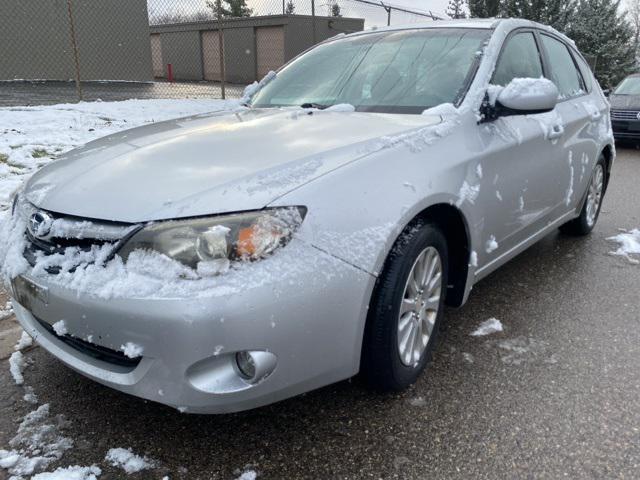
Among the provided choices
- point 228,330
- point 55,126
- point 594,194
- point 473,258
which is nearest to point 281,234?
point 228,330

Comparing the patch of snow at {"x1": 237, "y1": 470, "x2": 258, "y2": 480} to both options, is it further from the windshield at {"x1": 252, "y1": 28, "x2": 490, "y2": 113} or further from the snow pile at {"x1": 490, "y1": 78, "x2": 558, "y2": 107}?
the snow pile at {"x1": 490, "y1": 78, "x2": 558, "y2": 107}

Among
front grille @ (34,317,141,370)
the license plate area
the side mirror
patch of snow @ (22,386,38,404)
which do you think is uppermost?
the side mirror

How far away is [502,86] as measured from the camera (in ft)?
9.70

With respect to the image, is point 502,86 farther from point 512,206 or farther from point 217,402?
point 217,402

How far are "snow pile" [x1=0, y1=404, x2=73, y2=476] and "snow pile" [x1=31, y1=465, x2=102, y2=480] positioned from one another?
7 cm

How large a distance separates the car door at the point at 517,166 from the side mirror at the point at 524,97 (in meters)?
0.09

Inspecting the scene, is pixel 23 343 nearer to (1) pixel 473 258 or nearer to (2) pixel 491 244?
(1) pixel 473 258

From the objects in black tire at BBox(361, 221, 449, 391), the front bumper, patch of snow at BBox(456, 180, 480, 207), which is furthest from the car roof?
the front bumper

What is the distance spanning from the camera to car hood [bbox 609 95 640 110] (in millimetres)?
10227

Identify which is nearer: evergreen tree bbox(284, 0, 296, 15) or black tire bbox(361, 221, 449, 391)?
black tire bbox(361, 221, 449, 391)

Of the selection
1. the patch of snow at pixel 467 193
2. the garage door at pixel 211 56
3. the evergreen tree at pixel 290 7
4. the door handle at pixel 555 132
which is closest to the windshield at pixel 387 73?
the patch of snow at pixel 467 193

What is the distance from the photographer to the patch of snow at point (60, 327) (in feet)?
6.20

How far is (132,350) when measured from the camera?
174cm

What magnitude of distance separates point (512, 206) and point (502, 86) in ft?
2.16
